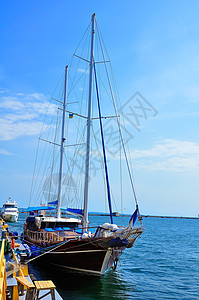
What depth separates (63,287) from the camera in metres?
17.1

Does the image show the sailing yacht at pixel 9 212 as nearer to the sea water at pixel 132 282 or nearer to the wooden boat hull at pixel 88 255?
the sea water at pixel 132 282

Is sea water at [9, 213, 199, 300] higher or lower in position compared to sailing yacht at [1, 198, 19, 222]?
lower

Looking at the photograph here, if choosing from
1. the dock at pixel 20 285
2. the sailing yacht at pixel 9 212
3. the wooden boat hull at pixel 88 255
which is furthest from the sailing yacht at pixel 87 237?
the sailing yacht at pixel 9 212

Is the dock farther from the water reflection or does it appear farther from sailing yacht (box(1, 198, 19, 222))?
sailing yacht (box(1, 198, 19, 222))

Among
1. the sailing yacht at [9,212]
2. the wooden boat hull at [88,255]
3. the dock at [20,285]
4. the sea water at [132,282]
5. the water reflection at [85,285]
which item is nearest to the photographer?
the dock at [20,285]

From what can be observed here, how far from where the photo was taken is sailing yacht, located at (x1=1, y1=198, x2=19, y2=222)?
7175 cm

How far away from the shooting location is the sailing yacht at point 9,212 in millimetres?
71750

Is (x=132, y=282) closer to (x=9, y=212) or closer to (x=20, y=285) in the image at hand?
(x=20, y=285)

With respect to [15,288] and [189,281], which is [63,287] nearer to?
[15,288]

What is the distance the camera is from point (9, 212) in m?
72.4

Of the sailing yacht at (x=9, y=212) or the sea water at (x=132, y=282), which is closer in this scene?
the sea water at (x=132, y=282)

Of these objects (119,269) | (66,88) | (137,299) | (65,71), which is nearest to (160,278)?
(119,269)

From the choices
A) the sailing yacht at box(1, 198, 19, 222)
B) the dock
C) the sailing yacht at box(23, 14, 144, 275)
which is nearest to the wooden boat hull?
the sailing yacht at box(23, 14, 144, 275)

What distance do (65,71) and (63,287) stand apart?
23.9m
